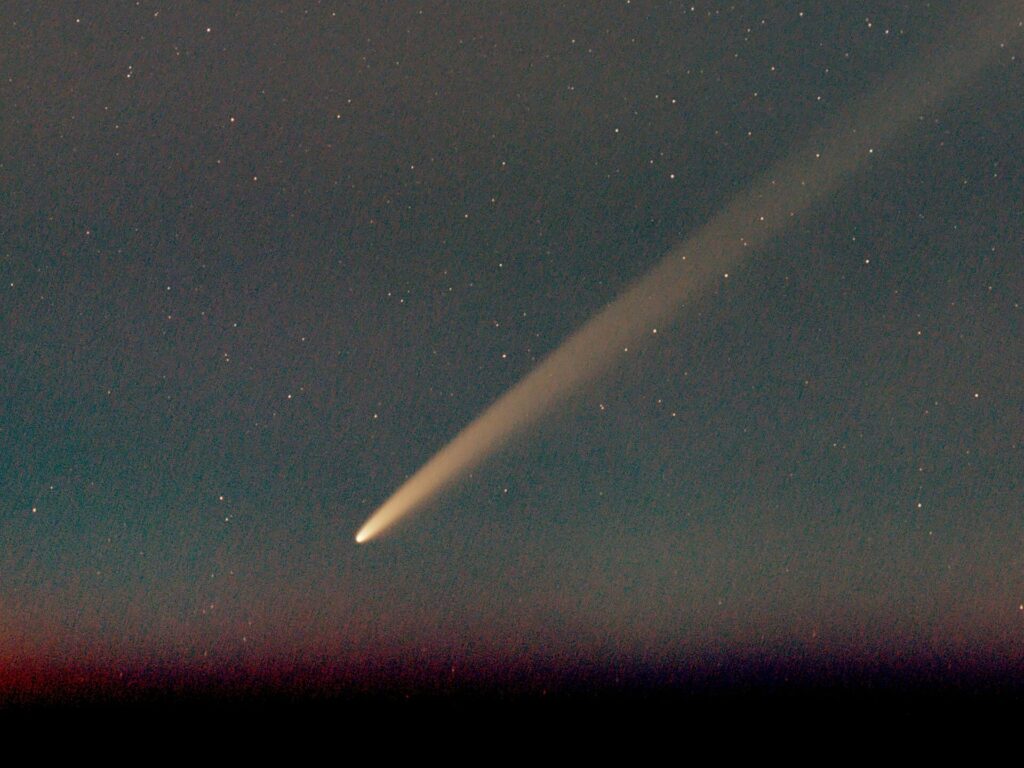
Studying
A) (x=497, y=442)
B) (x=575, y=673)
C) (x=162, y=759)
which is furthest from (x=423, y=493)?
(x=162, y=759)

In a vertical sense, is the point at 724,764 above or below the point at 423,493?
below

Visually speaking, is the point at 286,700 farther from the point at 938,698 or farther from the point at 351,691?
the point at 938,698

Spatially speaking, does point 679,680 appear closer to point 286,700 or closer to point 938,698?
point 938,698

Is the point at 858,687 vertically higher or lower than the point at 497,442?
lower

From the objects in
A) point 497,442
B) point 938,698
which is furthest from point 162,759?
point 938,698

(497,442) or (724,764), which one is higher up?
(497,442)

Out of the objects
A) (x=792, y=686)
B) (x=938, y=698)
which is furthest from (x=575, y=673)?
(x=938, y=698)

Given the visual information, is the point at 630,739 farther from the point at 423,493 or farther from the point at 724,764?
the point at 423,493

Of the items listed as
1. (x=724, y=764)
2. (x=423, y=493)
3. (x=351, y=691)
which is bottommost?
(x=724, y=764)
